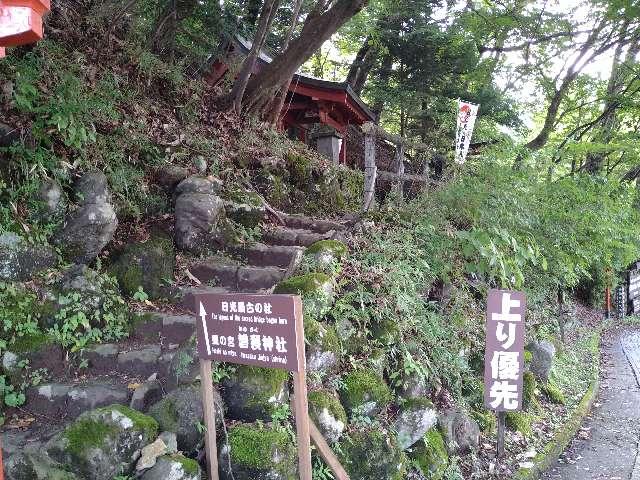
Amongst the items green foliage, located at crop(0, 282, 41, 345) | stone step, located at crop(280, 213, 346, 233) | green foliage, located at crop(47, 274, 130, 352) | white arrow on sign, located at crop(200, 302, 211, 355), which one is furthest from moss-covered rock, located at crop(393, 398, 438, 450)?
green foliage, located at crop(0, 282, 41, 345)

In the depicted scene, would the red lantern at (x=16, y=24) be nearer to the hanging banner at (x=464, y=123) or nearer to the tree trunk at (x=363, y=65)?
the hanging banner at (x=464, y=123)

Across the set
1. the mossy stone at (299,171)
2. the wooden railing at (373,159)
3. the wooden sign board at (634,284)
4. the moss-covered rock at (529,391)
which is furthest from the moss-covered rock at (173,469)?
the wooden sign board at (634,284)

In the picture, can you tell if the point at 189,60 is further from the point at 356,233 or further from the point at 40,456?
the point at 40,456

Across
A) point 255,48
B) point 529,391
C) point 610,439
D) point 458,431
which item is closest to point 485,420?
point 458,431

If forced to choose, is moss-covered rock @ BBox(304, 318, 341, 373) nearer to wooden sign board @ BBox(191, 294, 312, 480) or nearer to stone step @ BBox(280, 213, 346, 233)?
wooden sign board @ BBox(191, 294, 312, 480)

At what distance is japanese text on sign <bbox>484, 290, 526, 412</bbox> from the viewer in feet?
17.2

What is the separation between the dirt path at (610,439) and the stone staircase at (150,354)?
386 centimetres

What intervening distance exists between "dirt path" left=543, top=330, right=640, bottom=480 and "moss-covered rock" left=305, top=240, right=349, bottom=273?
3296 millimetres

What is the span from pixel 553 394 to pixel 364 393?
467cm

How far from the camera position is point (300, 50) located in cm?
834

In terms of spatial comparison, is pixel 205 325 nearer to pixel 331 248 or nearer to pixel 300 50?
pixel 331 248

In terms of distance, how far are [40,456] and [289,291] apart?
89.2 inches

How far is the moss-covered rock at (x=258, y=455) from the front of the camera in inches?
135

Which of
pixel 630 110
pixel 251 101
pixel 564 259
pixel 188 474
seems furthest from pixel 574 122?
pixel 188 474
